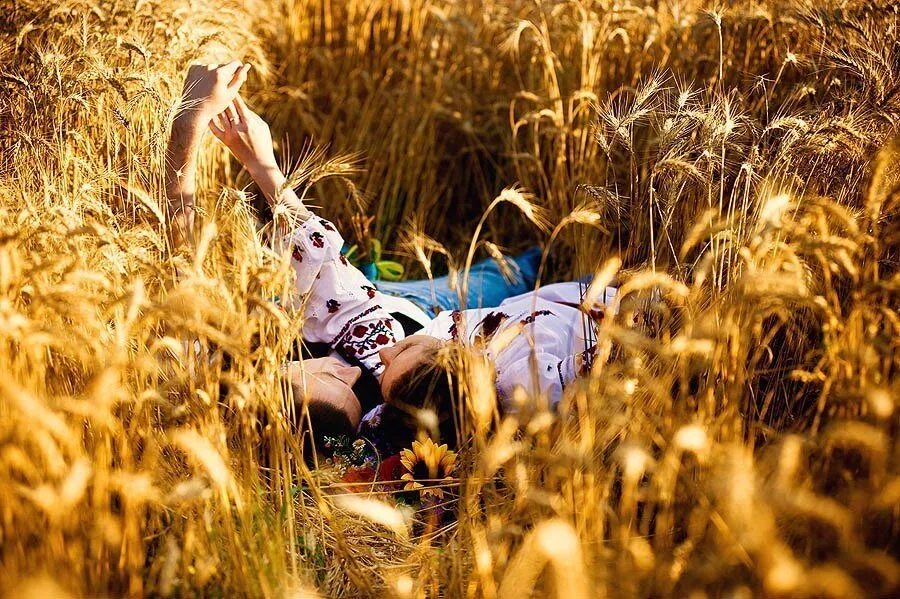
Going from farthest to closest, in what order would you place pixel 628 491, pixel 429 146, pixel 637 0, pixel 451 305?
pixel 429 146, pixel 637 0, pixel 451 305, pixel 628 491

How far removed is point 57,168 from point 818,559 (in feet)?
5.13

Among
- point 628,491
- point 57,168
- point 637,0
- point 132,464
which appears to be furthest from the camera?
point 637,0

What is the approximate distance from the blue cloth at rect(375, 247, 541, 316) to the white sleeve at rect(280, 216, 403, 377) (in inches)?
15.1

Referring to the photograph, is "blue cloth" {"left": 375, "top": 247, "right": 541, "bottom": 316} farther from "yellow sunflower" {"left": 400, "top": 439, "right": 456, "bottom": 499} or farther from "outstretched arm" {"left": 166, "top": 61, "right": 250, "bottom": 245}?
"yellow sunflower" {"left": 400, "top": 439, "right": 456, "bottom": 499}

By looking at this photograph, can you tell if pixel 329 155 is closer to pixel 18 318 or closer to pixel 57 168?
pixel 57 168

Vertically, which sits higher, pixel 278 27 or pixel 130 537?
pixel 278 27

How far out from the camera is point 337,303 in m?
1.88

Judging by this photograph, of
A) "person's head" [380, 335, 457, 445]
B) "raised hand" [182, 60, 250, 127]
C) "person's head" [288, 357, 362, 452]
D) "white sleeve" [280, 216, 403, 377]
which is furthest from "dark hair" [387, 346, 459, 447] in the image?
"raised hand" [182, 60, 250, 127]

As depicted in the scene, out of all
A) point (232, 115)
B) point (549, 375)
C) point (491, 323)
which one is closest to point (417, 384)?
point (549, 375)

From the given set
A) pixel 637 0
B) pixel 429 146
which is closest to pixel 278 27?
pixel 429 146

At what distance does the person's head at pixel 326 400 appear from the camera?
147cm

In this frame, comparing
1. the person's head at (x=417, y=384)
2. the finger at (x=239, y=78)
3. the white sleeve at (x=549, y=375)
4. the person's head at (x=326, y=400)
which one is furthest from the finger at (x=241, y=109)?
the white sleeve at (x=549, y=375)

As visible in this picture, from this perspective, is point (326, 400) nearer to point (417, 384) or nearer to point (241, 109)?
point (417, 384)

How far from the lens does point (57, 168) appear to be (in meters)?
1.64
